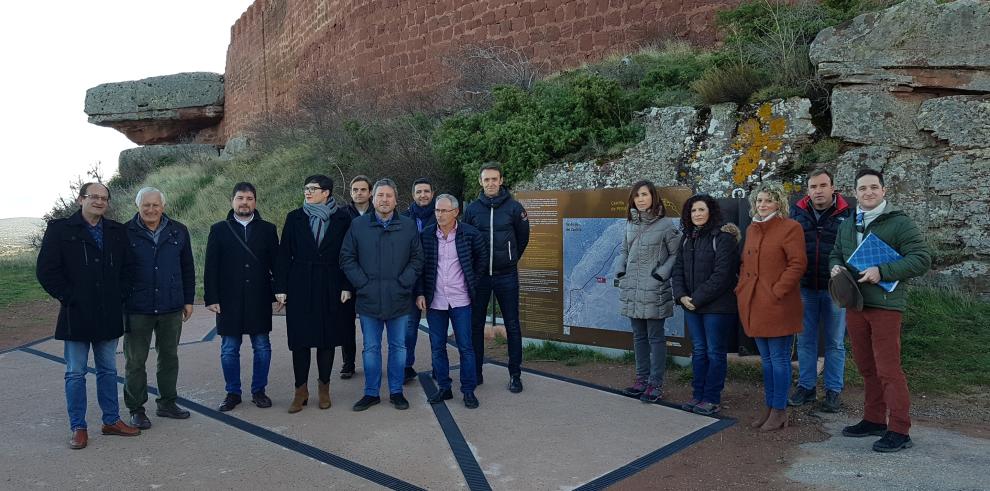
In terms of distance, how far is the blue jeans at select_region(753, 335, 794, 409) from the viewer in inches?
185

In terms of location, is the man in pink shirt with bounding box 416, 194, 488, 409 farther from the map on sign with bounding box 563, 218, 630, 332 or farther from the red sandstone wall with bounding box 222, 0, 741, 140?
the red sandstone wall with bounding box 222, 0, 741, 140

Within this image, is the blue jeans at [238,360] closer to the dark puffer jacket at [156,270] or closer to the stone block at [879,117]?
the dark puffer jacket at [156,270]

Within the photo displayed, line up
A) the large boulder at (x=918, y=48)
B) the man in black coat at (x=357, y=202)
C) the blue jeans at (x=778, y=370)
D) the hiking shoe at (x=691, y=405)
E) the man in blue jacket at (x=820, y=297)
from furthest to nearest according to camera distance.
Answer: the large boulder at (x=918, y=48) < the man in black coat at (x=357, y=202) < the hiking shoe at (x=691, y=405) < the man in blue jacket at (x=820, y=297) < the blue jeans at (x=778, y=370)

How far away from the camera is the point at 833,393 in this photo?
5.06 metres

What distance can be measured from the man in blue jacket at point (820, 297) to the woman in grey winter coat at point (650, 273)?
929 millimetres

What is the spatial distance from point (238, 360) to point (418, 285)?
57.0 inches

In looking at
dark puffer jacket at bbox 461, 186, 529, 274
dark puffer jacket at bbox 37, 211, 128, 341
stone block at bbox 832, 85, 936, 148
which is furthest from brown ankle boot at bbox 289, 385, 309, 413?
stone block at bbox 832, 85, 936, 148

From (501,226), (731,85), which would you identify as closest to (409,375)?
(501,226)

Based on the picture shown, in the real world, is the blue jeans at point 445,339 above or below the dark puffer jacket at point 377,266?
below

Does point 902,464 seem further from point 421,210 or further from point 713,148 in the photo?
point 421,210

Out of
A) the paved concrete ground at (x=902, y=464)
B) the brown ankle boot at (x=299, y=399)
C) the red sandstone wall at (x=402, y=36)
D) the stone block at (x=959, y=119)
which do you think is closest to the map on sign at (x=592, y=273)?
the paved concrete ground at (x=902, y=464)

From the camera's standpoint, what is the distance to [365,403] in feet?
17.3

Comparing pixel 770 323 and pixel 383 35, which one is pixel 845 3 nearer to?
pixel 770 323

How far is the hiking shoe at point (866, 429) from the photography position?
4441mm
